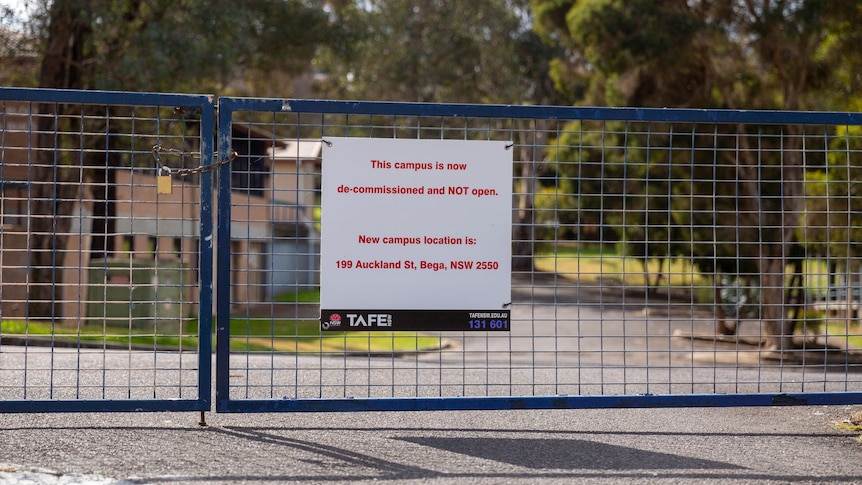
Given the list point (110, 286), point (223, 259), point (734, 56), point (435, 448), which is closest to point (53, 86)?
point (734, 56)

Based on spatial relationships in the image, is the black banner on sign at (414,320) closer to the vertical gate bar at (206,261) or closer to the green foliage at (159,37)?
the vertical gate bar at (206,261)

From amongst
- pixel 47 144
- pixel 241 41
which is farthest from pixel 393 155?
pixel 47 144

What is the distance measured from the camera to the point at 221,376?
5957 mm

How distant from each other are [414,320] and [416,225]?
612 mm

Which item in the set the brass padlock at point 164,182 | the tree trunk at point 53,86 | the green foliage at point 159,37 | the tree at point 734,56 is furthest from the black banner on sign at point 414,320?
the tree trunk at point 53,86

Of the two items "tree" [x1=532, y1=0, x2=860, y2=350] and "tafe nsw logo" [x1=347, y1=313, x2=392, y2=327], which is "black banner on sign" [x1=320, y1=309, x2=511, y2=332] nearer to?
"tafe nsw logo" [x1=347, y1=313, x2=392, y2=327]

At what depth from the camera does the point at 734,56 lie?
23.7 meters

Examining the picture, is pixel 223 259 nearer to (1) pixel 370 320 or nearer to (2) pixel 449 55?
(1) pixel 370 320

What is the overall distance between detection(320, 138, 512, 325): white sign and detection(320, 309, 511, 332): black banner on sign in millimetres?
32

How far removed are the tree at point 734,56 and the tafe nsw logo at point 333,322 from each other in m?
16.9

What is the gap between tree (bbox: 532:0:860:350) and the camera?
21781 millimetres

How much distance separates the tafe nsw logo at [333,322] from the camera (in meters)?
5.99

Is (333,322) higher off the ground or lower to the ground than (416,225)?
lower

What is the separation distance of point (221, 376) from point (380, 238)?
132 centimetres
